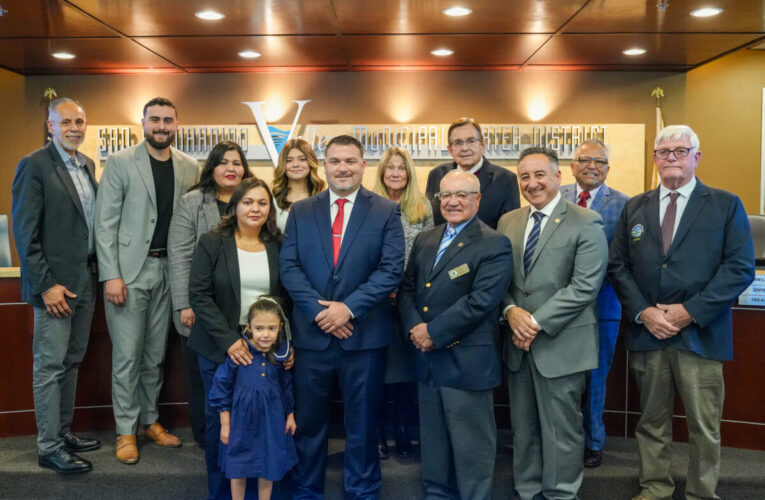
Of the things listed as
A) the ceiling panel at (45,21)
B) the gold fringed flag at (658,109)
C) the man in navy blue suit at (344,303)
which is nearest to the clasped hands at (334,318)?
the man in navy blue suit at (344,303)

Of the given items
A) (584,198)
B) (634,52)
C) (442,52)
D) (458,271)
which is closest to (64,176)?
(458,271)

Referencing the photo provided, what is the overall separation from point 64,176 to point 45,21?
2412 millimetres

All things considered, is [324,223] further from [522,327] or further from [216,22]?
[216,22]

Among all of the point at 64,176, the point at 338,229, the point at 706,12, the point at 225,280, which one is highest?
the point at 706,12

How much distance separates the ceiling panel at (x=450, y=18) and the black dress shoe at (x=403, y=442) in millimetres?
3109

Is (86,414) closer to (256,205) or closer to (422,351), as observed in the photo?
(256,205)

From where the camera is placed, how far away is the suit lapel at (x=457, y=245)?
10.2 feet

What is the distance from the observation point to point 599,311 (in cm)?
367

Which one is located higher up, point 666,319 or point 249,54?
point 249,54

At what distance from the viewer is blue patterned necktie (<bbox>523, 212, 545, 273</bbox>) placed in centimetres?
318

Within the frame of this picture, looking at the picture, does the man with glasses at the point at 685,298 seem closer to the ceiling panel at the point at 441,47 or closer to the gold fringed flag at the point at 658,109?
the ceiling panel at the point at 441,47

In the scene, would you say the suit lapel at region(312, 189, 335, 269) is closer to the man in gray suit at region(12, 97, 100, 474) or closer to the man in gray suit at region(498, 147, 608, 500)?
the man in gray suit at region(498, 147, 608, 500)

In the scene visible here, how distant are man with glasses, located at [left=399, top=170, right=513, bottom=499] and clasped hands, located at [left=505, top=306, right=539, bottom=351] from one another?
0.28 feet

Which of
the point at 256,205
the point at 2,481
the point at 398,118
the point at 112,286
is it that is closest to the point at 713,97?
the point at 398,118
